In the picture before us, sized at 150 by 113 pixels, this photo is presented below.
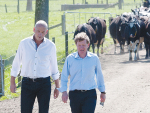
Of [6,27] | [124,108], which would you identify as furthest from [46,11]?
[6,27]

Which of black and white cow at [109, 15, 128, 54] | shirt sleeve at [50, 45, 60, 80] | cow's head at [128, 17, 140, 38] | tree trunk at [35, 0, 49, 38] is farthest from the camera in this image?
black and white cow at [109, 15, 128, 54]

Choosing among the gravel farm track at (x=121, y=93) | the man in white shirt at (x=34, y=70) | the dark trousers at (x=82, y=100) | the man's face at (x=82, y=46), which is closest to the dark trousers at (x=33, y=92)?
the man in white shirt at (x=34, y=70)

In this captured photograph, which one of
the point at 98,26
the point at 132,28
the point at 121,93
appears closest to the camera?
the point at 121,93

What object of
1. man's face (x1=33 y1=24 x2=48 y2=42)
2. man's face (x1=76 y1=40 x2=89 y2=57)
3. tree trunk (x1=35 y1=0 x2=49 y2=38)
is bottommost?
man's face (x1=76 y1=40 x2=89 y2=57)

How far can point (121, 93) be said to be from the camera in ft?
30.7

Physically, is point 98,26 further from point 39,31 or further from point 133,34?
point 39,31

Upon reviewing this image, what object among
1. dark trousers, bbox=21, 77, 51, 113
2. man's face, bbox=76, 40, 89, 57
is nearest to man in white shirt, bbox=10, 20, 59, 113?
dark trousers, bbox=21, 77, 51, 113

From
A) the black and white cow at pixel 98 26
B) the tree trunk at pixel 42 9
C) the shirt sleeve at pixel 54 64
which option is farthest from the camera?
the black and white cow at pixel 98 26

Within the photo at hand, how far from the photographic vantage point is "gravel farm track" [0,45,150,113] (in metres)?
7.92

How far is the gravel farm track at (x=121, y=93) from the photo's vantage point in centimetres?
792

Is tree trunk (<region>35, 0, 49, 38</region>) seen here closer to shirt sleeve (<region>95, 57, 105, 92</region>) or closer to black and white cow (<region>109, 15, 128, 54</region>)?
black and white cow (<region>109, 15, 128, 54</region>)

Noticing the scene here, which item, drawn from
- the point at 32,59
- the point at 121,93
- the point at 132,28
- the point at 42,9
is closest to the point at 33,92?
the point at 32,59

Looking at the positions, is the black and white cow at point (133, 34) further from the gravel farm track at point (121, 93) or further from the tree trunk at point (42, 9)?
the tree trunk at point (42, 9)

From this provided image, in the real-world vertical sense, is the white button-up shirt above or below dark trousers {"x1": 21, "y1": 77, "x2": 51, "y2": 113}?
above
